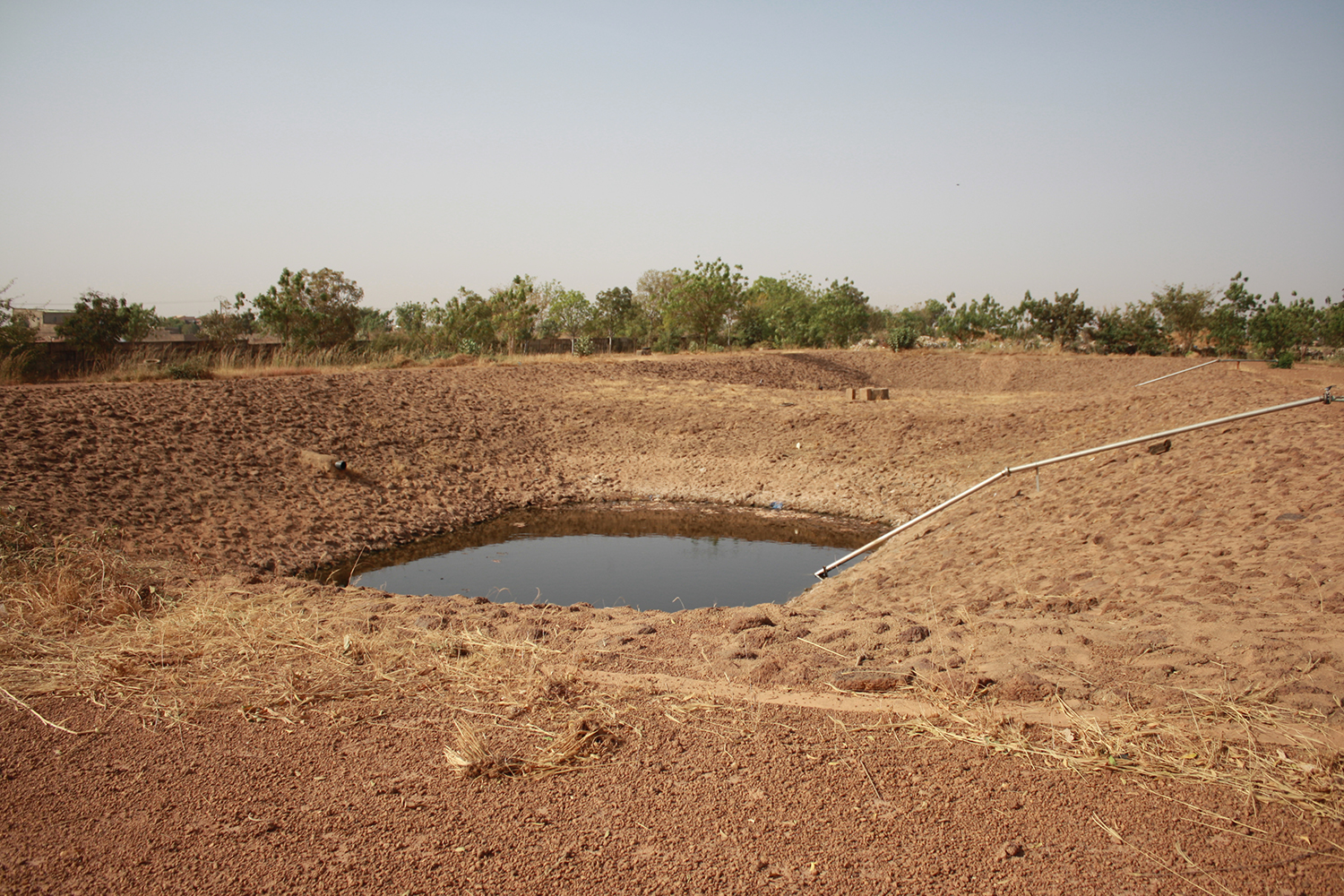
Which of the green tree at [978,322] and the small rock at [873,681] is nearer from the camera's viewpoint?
the small rock at [873,681]

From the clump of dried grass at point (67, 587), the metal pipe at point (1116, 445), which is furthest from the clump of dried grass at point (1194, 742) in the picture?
the clump of dried grass at point (67, 587)

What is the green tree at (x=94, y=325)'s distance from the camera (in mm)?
20234

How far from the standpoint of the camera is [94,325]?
2055cm

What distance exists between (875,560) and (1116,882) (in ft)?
20.3

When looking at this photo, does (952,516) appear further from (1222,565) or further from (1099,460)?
(1222,565)

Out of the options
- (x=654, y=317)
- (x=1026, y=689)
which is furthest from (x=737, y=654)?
(x=654, y=317)

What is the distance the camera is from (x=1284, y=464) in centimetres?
732

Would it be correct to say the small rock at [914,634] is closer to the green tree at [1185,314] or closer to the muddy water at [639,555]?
the muddy water at [639,555]

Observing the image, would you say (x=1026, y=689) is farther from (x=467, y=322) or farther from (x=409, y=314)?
(x=409, y=314)

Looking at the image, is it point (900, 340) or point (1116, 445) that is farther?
point (900, 340)

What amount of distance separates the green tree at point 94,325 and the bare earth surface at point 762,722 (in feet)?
47.5

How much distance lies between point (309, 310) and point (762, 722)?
33.5 m

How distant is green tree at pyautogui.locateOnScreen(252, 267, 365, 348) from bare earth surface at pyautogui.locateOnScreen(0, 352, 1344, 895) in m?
25.1

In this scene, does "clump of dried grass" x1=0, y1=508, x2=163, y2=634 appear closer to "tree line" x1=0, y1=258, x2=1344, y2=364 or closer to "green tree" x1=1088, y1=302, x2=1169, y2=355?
"tree line" x1=0, y1=258, x2=1344, y2=364
